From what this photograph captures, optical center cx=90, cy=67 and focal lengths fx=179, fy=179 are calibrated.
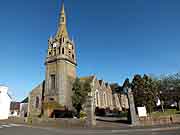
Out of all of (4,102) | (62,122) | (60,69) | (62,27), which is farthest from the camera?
(62,27)

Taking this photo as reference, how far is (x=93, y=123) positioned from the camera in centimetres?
1998

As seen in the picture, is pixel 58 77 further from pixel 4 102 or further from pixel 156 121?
pixel 156 121

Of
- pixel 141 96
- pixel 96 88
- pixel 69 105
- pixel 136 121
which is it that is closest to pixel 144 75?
pixel 141 96

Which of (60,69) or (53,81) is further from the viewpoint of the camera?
(53,81)

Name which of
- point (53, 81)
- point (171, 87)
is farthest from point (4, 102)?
point (171, 87)

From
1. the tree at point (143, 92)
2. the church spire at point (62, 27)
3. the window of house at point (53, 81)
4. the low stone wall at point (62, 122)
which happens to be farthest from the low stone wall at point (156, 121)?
the church spire at point (62, 27)

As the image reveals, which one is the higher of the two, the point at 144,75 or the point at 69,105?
the point at 144,75

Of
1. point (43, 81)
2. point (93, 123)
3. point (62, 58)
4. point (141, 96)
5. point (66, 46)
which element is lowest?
point (93, 123)

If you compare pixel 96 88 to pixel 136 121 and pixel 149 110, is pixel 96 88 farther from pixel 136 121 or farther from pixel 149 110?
pixel 136 121

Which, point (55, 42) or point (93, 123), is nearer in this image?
point (93, 123)

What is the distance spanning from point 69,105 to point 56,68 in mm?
9599

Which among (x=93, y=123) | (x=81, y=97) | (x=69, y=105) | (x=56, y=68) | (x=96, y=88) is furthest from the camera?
(x=96, y=88)

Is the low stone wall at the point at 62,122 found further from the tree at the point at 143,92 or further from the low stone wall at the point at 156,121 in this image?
the tree at the point at 143,92

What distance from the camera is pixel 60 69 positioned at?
43.2 metres
